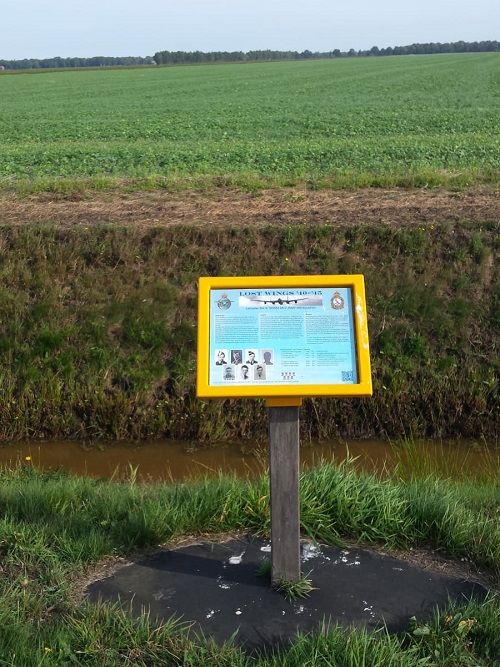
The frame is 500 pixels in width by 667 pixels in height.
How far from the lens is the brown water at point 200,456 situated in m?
7.50

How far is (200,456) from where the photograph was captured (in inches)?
312

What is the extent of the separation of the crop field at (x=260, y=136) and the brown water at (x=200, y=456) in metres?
5.88

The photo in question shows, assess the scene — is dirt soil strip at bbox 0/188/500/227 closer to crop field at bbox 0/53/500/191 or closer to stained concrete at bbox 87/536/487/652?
crop field at bbox 0/53/500/191

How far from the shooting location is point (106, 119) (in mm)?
28062

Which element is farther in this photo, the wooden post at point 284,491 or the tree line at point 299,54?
the tree line at point 299,54

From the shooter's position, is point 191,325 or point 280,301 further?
point 191,325

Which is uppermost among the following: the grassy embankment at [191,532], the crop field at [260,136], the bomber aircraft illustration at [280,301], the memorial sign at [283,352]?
the crop field at [260,136]

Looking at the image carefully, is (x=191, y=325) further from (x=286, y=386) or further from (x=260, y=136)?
(x=260, y=136)

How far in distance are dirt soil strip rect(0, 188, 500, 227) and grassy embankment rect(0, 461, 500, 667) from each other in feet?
17.9

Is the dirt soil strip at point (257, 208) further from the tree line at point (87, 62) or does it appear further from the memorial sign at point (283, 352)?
the tree line at point (87, 62)

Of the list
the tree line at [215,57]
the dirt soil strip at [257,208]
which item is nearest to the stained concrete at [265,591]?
the dirt soil strip at [257,208]

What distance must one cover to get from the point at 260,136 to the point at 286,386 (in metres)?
18.0

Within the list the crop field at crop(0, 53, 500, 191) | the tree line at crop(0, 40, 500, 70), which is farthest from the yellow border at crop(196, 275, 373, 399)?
the tree line at crop(0, 40, 500, 70)

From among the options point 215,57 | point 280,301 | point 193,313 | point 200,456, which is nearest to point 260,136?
point 193,313
